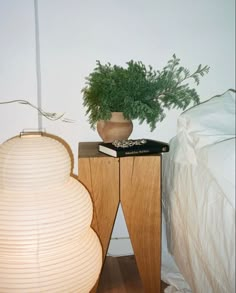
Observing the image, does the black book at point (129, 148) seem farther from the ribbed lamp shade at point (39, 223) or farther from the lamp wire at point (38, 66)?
the lamp wire at point (38, 66)

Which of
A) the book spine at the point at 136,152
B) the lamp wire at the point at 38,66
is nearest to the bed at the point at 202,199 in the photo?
the book spine at the point at 136,152

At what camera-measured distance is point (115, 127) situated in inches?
41.4

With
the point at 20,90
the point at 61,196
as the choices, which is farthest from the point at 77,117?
the point at 61,196

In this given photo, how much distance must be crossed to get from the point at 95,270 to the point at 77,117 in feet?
2.24

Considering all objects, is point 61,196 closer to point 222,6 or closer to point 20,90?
point 20,90

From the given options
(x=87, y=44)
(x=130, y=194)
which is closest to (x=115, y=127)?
(x=130, y=194)

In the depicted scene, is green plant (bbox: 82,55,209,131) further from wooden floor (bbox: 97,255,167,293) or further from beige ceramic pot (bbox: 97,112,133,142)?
wooden floor (bbox: 97,255,167,293)

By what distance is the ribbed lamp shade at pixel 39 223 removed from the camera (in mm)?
667

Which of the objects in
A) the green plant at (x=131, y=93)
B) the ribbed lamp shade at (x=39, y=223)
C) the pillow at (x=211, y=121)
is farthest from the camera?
the green plant at (x=131, y=93)

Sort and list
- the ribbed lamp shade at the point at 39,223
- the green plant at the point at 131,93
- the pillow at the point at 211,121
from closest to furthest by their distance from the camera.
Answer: the ribbed lamp shade at the point at 39,223
the pillow at the point at 211,121
the green plant at the point at 131,93

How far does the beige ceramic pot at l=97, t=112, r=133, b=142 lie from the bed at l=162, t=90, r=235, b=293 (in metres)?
0.20

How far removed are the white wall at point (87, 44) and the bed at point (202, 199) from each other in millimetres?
392

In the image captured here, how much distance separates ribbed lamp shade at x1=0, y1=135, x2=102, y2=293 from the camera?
2.19ft

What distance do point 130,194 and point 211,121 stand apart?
0.37 m
